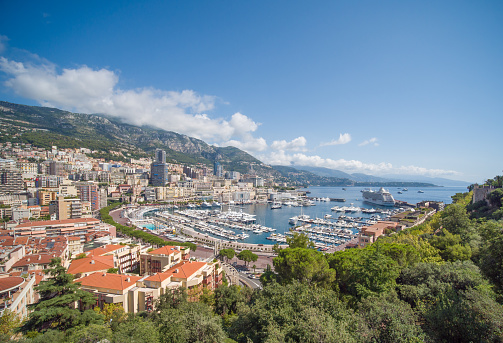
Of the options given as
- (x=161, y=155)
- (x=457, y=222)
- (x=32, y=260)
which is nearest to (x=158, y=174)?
(x=161, y=155)

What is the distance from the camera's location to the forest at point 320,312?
4625 mm

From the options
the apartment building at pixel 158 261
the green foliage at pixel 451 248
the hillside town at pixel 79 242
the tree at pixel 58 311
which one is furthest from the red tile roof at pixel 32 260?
the green foliage at pixel 451 248

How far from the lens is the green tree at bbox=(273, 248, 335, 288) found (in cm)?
919

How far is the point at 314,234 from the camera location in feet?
103

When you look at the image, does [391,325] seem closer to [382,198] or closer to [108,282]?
[108,282]

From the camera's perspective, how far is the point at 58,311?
6.32 m

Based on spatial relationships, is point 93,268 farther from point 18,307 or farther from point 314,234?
point 314,234

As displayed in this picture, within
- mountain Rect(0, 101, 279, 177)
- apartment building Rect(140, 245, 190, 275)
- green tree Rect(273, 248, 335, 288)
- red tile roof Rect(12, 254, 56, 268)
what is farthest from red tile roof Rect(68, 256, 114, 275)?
mountain Rect(0, 101, 279, 177)

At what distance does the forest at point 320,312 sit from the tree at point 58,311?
0.02 meters

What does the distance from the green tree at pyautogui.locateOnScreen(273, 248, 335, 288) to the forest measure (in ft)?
0.13

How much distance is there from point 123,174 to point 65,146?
15181 millimetres

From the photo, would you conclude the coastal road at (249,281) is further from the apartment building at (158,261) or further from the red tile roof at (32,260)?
the red tile roof at (32,260)

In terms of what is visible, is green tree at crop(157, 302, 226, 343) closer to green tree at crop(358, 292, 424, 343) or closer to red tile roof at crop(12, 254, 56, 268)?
green tree at crop(358, 292, 424, 343)

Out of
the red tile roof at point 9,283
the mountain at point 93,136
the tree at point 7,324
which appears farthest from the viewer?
the mountain at point 93,136
